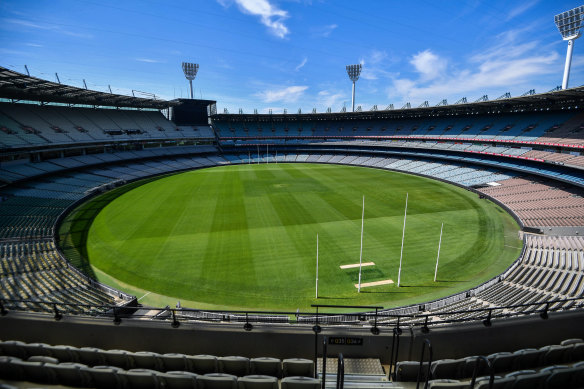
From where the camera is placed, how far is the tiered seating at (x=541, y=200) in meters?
28.0

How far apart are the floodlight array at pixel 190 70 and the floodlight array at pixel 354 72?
5162cm

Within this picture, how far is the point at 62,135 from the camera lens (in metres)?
53.5

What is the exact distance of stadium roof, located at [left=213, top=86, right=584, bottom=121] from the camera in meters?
41.6

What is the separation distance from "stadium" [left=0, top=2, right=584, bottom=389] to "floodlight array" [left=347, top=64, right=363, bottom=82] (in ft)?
85.4

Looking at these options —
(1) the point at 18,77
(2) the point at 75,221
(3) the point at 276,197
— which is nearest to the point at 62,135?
(1) the point at 18,77

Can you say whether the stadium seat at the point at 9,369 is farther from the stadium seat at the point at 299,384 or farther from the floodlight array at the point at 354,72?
the floodlight array at the point at 354,72

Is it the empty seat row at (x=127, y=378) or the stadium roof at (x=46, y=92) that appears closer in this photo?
the empty seat row at (x=127, y=378)

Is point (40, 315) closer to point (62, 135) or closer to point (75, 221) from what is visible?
point (75, 221)

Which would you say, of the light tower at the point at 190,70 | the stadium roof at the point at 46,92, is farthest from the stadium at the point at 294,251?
the light tower at the point at 190,70

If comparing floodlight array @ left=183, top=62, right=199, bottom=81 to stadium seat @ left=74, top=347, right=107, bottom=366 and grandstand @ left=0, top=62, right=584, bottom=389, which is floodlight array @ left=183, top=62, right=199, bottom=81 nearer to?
grandstand @ left=0, top=62, right=584, bottom=389

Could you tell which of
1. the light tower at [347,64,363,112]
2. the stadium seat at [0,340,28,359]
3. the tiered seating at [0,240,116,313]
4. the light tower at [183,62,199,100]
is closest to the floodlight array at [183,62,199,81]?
the light tower at [183,62,199,100]

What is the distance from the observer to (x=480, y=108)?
2280 inches

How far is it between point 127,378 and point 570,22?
69.2 metres

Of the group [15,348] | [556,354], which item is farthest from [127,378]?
[556,354]
